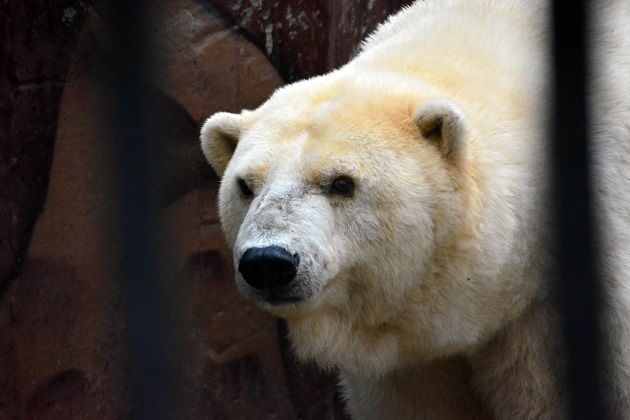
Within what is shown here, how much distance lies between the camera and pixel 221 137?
148 inches

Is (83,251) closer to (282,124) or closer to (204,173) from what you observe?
(204,173)

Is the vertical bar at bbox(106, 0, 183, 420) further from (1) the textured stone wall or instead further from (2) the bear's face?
(1) the textured stone wall

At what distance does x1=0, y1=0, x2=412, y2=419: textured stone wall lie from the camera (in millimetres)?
4301

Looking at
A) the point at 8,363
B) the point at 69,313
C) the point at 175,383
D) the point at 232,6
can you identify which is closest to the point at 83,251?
the point at 69,313

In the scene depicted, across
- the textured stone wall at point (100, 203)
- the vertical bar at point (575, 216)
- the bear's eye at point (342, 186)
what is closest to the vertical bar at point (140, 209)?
the vertical bar at point (575, 216)

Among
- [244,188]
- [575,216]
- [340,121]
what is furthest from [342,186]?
[575,216]

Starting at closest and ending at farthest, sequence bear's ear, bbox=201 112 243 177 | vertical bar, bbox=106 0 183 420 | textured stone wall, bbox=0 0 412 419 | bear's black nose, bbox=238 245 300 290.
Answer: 1. vertical bar, bbox=106 0 183 420
2. bear's black nose, bbox=238 245 300 290
3. bear's ear, bbox=201 112 243 177
4. textured stone wall, bbox=0 0 412 419

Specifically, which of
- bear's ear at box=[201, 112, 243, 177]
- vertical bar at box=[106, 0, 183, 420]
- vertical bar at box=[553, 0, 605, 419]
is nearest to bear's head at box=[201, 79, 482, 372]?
bear's ear at box=[201, 112, 243, 177]

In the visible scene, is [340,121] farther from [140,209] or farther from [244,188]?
[140,209]

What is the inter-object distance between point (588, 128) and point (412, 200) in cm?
155

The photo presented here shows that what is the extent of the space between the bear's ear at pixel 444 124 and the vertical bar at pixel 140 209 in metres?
1.65

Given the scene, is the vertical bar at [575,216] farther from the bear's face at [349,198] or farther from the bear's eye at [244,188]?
the bear's eye at [244,188]

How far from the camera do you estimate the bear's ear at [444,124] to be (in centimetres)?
324

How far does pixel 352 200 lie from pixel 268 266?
40 centimetres
